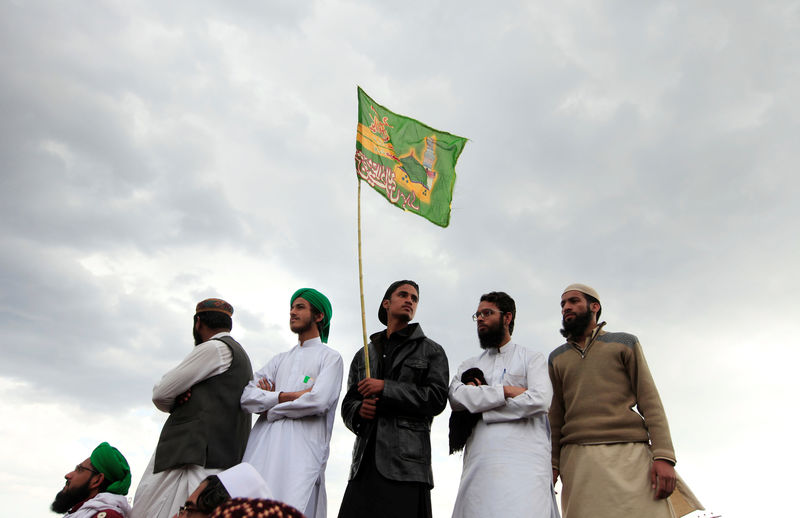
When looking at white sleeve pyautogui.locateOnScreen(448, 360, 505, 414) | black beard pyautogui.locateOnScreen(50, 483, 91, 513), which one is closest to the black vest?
black beard pyautogui.locateOnScreen(50, 483, 91, 513)

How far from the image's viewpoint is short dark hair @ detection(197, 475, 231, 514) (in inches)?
124

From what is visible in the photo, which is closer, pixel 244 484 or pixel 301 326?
pixel 244 484

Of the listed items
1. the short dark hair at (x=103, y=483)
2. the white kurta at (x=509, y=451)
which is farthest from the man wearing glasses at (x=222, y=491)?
the short dark hair at (x=103, y=483)

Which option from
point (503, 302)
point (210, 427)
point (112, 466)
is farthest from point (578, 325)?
point (112, 466)

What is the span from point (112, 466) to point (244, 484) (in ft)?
9.80

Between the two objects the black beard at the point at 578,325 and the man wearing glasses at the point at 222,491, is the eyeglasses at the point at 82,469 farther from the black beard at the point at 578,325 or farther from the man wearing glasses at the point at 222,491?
the black beard at the point at 578,325

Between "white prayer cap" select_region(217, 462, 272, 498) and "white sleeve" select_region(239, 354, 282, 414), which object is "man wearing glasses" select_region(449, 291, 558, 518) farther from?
"white prayer cap" select_region(217, 462, 272, 498)

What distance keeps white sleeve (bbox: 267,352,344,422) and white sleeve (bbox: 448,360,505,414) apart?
0.97m

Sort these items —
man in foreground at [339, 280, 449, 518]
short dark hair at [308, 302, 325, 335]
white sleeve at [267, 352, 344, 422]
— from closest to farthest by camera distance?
man in foreground at [339, 280, 449, 518] < white sleeve at [267, 352, 344, 422] < short dark hair at [308, 302, 325, 335]

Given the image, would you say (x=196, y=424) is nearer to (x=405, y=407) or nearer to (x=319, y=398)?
(x=319, y=398)

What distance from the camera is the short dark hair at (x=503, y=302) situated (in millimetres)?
5664

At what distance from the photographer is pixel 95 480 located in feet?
18.2

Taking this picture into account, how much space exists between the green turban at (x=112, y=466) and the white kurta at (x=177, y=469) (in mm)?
708

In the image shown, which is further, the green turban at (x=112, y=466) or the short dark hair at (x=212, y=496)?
the green turban at (x=112, y=466)
